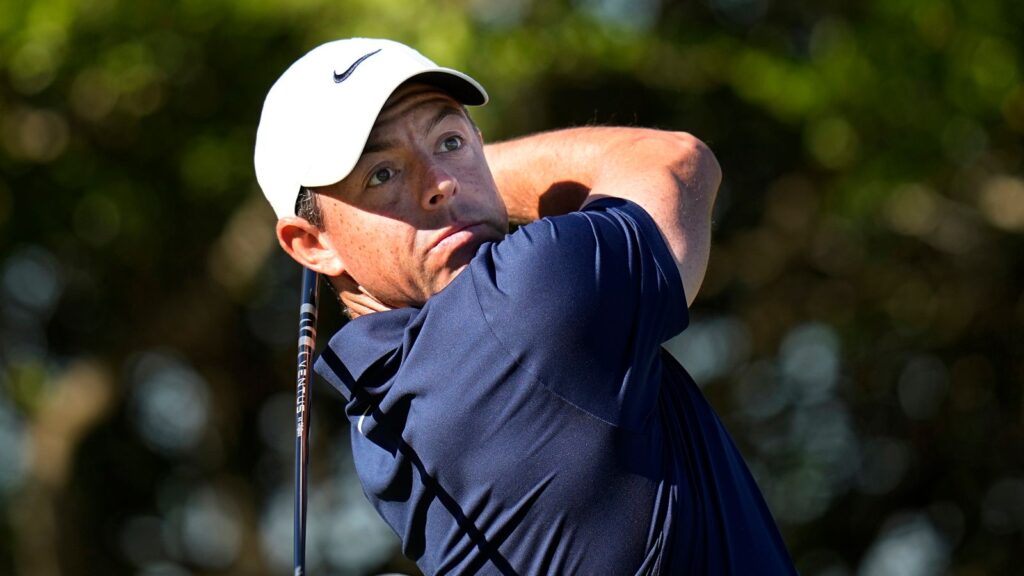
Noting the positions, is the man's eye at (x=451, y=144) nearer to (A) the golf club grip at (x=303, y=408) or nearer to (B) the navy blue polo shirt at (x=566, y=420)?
(B) the navy blue polo shirt at (x=566, y=420)

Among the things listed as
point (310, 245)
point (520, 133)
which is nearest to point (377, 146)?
point (310, 245)

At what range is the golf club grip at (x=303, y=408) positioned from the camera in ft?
8.45

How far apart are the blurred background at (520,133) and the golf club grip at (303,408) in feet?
10.3

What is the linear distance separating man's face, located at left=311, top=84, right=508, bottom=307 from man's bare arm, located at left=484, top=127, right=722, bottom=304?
200mm

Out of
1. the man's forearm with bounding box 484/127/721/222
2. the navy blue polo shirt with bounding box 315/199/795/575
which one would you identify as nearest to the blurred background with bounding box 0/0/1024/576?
the man's forearm with bounding box 484/127/721/222

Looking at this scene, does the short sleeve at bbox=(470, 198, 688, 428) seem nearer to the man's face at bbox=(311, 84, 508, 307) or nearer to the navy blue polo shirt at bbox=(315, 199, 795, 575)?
the navy blue polo shirt at bbox=(315, 199, 795, 575)

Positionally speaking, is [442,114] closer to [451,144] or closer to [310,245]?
[451,144]

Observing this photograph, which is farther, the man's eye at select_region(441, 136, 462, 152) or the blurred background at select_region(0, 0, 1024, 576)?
the blurred background at select_region(0, 0, 1024, 576)

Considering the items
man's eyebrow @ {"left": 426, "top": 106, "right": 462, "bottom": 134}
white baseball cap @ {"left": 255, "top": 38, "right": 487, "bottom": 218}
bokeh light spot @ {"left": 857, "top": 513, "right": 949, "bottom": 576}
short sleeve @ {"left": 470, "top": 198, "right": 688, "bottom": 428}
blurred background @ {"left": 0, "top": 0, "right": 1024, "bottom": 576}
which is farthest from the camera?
bokeh light spot @ {"left": 857, "top": 513, "right": 949, "bottom": 576}

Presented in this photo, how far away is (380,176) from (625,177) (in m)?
0.41

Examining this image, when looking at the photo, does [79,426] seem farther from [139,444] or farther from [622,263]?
[622,263]

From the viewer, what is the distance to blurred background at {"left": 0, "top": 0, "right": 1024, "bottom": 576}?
6.63m

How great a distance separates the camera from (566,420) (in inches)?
94.1

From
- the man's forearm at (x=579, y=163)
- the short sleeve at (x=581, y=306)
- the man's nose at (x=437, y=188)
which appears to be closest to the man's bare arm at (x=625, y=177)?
the man's forearm at (x=579, y=163)
